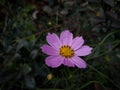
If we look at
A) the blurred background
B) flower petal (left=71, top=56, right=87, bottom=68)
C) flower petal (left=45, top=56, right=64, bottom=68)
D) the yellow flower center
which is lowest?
the blurred background

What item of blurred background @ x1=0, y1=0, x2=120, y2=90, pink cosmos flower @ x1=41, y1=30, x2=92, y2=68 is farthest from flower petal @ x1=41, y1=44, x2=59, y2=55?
blurred background @ x1=0, y1=0, x2=120, y2=90

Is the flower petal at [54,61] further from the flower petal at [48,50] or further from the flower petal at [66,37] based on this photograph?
the flower petal at [66,37]

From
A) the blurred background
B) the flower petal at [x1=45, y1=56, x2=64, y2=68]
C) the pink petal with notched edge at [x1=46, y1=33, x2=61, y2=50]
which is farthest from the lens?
the blurred background

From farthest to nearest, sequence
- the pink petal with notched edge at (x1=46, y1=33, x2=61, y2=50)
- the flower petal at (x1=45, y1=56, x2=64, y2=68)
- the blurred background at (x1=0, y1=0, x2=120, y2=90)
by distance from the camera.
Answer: the blurred background at (x1=0, y1=0, x2=120, y2=90) < the pink petal with notched edge at (x1=46, y1=33, x2=61, y2=50) < the flower petal at (x1=45, y1=56, x2=64, y2=68)

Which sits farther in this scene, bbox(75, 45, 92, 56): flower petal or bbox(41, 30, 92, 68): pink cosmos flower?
bbox(75, 45, 92, 56): flower petal

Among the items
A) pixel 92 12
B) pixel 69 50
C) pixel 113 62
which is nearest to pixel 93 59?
pixel 113 62

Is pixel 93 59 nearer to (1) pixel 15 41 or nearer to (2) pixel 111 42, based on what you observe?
(2) pixel 111 42

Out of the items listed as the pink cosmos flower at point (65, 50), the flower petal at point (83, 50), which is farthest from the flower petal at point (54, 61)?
the flower petal at point (83, 50)

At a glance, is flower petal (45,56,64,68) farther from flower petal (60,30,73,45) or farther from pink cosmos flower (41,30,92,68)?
flower petal (60,30,73,45)
